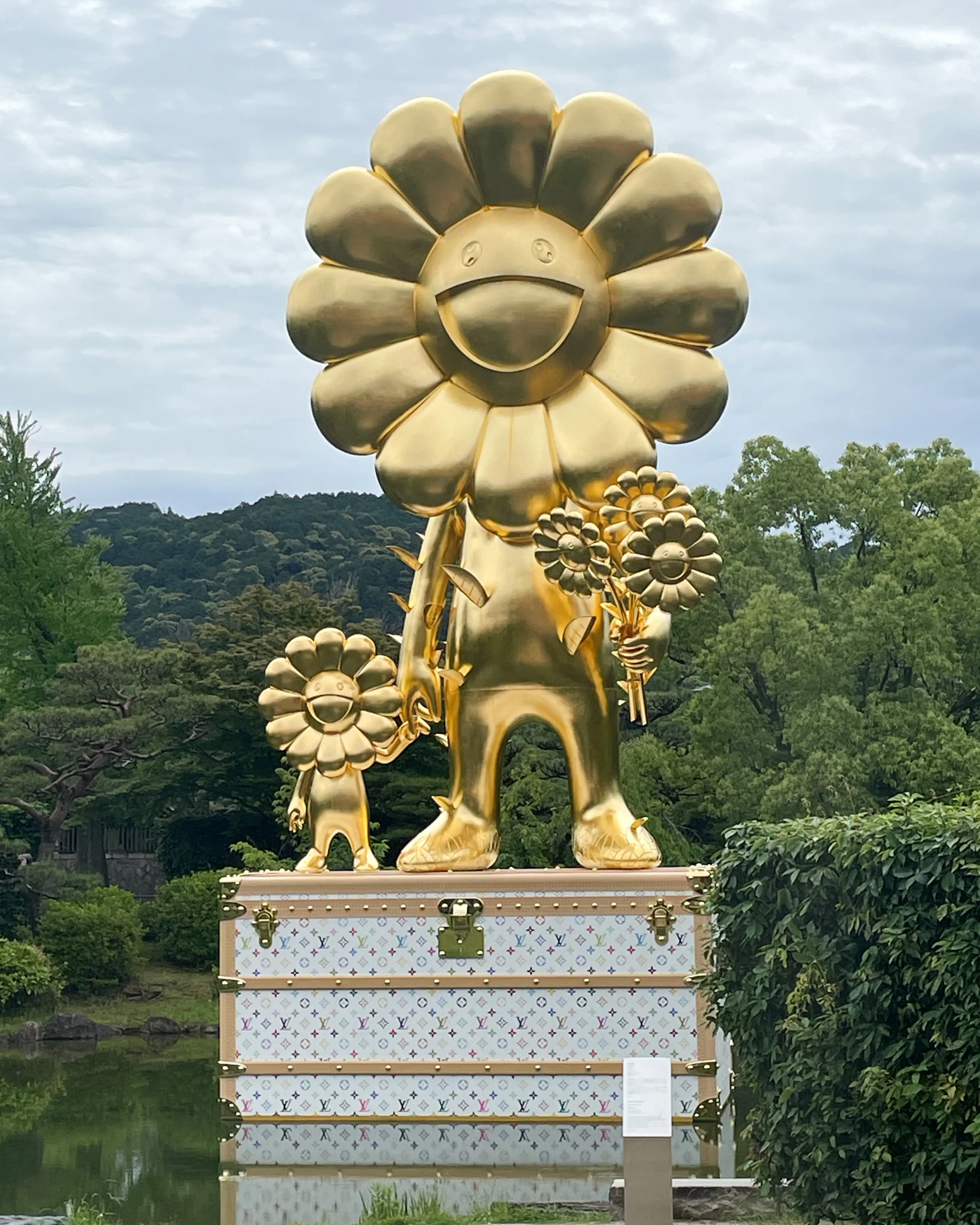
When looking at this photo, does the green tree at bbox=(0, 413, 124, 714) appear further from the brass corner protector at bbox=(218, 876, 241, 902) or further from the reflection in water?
the brass corner protector at bbox=(218, 876, 241, 902)

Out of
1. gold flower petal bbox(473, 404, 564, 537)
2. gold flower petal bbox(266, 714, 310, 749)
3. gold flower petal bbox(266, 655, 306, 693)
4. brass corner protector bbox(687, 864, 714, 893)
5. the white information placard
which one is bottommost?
the white information placard

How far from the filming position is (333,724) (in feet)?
30.6

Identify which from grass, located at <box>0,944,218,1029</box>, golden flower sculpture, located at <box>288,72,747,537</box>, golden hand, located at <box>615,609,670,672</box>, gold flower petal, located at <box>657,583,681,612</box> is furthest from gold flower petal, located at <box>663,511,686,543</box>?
grass, located at <box>0,944,218,1029</box>

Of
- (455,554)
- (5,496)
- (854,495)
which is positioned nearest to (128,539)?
(5,496)

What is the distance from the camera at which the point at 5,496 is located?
26.8 metres

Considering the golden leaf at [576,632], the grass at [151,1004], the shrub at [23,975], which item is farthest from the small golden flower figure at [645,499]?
the shrub at [23,975]

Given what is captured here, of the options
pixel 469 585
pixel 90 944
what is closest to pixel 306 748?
pixel 469 585

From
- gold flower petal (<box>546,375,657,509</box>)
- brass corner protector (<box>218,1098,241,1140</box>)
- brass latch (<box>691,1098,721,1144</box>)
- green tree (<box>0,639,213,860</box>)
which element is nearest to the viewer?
brass latch (<box>691,1098,721,1144</box>)

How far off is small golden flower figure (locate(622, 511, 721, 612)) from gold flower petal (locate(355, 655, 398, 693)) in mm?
1639

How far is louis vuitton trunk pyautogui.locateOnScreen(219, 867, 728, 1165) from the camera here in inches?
335

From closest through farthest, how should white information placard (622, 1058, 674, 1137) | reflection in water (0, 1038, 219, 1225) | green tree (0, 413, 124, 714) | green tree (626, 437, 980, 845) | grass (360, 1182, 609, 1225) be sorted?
white information placard (622, 1058, 674, 1137) < grass (360, 1182, 609, 1225) < reflection in water (0, 1038, 219, 1225) < green tree (626, 437, 980, 845) < green tree (0, 413, 124, 714)

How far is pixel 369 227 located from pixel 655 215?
147cm

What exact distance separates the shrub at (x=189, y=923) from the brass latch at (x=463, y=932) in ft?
38.4

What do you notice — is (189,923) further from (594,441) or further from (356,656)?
(594,441)
